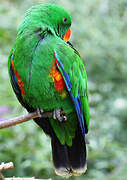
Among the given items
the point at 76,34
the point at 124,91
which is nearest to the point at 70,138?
the point at 124,91

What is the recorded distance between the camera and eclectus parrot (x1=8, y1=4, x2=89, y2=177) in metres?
2.42

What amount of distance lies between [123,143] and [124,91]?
871 mm

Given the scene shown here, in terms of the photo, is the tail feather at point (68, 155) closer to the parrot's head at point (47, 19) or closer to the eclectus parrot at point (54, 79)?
the eclectus parrot at point (54, 79)

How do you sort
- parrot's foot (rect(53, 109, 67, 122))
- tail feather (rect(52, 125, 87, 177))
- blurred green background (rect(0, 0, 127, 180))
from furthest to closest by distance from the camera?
blurred green background (rect(0, 0, 127, 180)) → tail feather (rect(52, 125, 87, 177)) → parrot's foot (rect(53, 109, 67, 122))

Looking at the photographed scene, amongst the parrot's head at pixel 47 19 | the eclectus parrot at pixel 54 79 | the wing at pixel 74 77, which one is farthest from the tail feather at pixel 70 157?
the parrot's head at pixel 47 19

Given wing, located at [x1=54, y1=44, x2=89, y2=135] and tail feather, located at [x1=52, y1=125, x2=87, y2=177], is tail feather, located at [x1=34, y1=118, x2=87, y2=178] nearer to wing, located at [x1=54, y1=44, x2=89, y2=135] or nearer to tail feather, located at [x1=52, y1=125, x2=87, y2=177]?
tail feather, located at [x1=52, y1=125, x2=87, y2=177]

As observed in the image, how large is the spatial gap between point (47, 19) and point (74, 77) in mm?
454

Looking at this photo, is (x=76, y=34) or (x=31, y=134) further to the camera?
(x=76, y=34)

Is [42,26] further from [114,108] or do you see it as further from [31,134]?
[114,108]

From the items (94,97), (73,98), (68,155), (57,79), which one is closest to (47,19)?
(57,79)

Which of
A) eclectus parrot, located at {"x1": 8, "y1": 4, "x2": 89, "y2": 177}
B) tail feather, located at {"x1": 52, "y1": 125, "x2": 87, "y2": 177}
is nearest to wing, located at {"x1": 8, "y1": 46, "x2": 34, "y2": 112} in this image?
eclectus parrot, located at {"x1": 8, "y1": 4, "x2": 89, "y2": 177}

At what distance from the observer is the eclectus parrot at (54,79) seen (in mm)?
2416

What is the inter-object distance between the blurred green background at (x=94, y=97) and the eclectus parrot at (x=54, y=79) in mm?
375

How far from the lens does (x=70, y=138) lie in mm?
2812
